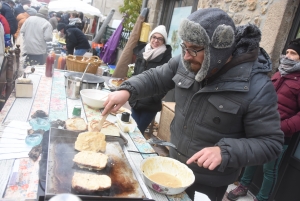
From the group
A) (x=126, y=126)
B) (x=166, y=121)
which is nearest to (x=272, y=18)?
(x=166, y=121)

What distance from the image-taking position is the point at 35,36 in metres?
5.71

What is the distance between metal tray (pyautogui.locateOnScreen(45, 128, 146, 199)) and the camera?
1.13m

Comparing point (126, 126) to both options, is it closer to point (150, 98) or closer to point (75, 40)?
point (150, 98)

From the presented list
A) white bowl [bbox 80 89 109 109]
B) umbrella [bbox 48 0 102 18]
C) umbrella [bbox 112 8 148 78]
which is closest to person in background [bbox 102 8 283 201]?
white bowl [bbox 80 89 109 109]

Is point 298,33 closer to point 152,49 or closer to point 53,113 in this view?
point 152,49

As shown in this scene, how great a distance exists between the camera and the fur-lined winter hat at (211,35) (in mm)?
1518

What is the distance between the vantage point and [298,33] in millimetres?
3002

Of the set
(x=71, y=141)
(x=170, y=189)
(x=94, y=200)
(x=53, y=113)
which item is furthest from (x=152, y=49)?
(x=94, y=200)

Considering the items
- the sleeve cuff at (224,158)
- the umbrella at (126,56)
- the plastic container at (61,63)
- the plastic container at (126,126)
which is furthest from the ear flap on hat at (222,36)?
the umbrella at (126,56)

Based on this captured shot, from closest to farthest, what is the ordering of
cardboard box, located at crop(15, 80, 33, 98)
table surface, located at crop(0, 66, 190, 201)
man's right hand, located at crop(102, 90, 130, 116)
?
1. table surface, located at crop(0, 66, 190, 201)
2. man's right hand, located at crop(102, 90, 130, 116)
3. cardboard box, located at crop(15, 80, 33, 98)

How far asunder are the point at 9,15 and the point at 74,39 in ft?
7.16

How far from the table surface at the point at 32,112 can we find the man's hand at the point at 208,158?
0.27 meters

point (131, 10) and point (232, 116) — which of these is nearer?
point (232, 116)

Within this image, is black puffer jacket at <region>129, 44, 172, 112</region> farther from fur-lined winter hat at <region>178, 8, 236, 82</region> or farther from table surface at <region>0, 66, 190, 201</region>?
fur-lined winter hat at <region>178, 8, 236, 82</region>
